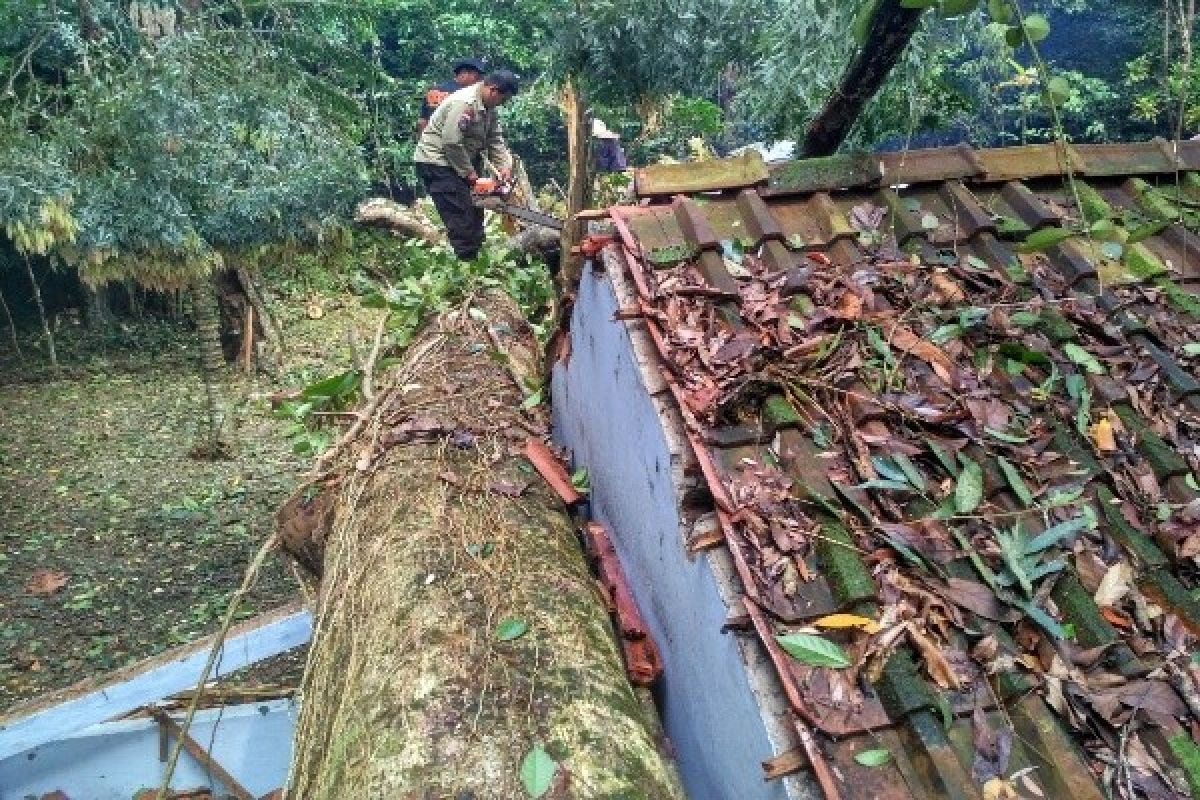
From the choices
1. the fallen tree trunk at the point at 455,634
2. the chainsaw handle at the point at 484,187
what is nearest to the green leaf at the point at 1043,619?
the fallen tree trunk at the point at 455,634

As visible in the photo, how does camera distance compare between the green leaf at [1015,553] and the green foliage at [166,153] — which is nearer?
the green leaf at [1015,553]

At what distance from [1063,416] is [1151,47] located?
1570cm

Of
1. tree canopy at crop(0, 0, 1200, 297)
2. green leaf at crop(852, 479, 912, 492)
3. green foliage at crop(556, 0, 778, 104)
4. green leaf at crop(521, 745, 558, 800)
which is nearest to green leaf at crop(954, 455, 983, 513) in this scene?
green leaf at crop(852, 479, 912, 492)

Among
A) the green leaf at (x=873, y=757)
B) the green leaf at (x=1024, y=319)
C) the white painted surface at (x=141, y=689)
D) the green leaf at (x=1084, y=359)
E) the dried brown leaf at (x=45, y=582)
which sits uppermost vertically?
the dried brown leaf at (x=45, y=582)

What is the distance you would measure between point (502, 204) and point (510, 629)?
5.13 metres

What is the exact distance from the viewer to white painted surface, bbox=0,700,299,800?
5738mm

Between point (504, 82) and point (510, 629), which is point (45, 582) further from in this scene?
point (510, 629)

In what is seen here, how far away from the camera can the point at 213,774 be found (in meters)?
5.93

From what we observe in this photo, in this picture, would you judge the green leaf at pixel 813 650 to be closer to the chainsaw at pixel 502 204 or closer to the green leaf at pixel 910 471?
the green leaf at pixel 910 471

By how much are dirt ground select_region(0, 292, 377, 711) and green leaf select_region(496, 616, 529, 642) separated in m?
4.12

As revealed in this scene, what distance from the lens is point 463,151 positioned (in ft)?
26.8

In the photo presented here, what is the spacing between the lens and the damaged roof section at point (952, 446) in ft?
6.09

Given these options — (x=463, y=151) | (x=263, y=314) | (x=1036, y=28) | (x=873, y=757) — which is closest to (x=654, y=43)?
(x=463, y=151)

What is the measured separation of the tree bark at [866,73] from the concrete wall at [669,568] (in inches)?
52.7
